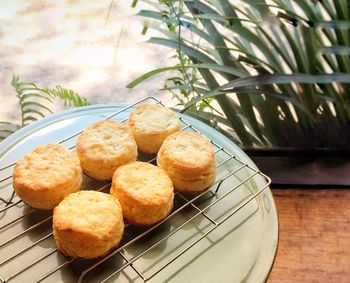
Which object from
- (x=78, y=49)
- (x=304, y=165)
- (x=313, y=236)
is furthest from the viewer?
(x=78, y=49)

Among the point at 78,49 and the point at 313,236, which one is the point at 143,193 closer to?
the point at 313,236

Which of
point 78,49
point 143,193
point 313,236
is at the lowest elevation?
point 313,236

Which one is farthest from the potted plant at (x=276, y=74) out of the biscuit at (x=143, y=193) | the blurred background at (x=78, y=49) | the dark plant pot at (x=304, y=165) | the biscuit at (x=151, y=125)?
the blurred background at (x=78, y=49)

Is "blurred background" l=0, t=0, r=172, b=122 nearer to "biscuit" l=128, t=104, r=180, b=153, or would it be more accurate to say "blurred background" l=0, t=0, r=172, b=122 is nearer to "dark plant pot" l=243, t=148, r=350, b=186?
"dark plant pot" l=243, t=148, r=350, b=186

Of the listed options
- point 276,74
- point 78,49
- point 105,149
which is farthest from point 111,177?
point 78,49

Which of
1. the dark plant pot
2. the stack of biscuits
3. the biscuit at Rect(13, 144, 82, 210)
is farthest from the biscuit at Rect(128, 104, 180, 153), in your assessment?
the dark plant pot

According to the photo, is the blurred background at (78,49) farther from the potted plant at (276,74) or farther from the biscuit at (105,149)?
the biscuit at (105,149)

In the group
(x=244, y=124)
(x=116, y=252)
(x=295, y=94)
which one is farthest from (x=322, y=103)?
(x=116, y=252)
